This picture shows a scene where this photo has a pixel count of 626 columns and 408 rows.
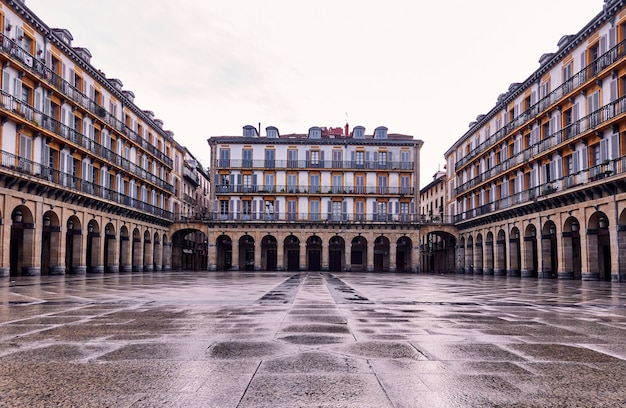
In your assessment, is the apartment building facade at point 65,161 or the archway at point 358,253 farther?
the archway at point 358,253

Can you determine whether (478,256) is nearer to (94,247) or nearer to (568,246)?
(568,246)

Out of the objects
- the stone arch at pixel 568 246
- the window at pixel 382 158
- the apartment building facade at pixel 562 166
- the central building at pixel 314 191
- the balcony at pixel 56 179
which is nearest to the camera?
the balcony at pixel 56 179

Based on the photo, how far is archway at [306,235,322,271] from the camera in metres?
63.9

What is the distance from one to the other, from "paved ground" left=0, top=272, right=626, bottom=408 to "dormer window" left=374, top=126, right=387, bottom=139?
5471 cm

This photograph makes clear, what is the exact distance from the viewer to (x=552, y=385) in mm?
4258

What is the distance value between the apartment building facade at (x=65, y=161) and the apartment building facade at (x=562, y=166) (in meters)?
30.2

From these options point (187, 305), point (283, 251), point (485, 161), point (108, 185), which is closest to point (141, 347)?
point (187, 305)

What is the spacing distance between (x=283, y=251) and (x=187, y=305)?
48.4 m

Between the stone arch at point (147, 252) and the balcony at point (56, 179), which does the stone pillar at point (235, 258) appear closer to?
the stone arch at point (147, 252)

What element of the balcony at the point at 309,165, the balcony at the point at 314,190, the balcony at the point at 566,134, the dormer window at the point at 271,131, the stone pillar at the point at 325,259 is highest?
the dormer window at the point at 271,131

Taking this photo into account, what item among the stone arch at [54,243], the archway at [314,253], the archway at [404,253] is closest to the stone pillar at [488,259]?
the archway at [404,253]

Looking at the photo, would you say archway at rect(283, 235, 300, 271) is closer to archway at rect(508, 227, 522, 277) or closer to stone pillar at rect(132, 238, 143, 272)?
stone pillar at rect(132, 238, 143, 272)

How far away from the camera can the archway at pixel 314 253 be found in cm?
6391

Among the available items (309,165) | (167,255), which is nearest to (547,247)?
(309,165)
